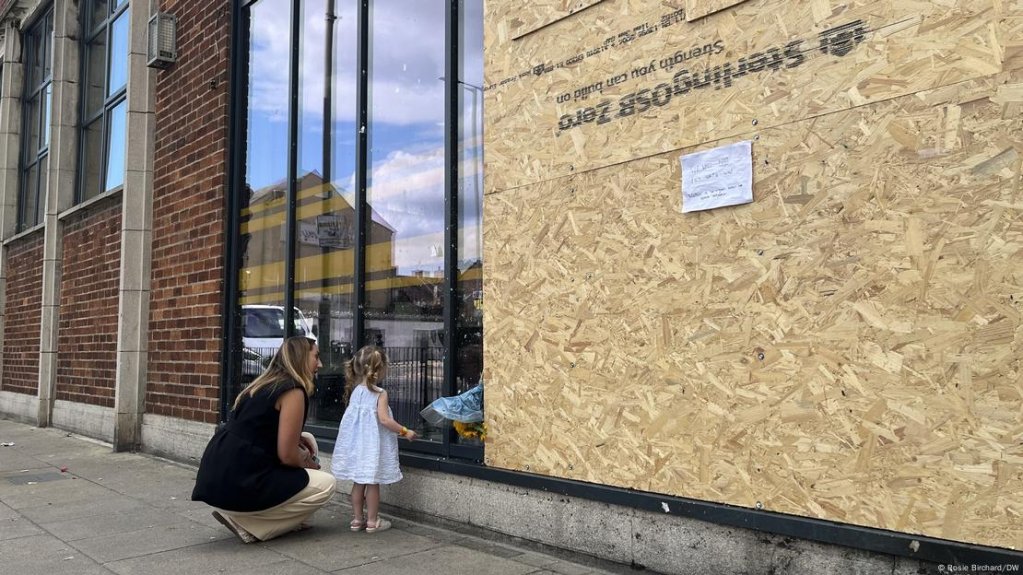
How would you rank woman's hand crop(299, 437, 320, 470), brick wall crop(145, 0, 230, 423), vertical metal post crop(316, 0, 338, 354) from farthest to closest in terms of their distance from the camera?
brick wall crop(145, 0, 230, 423)
vertical metal post crop(316, 0, 338, 354)
woman's hand crop(299, 437, 320, 470)

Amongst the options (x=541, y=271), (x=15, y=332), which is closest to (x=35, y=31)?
(x=15, y=332)

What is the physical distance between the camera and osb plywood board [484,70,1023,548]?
310 centimetres

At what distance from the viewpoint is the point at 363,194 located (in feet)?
22.1

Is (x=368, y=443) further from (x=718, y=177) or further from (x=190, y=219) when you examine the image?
(x=190, y=219)

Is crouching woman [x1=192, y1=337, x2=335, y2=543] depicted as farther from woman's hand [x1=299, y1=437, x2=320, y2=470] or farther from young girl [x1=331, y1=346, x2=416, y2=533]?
young girl [x1=331, y1=346, x2=416, y2=533]

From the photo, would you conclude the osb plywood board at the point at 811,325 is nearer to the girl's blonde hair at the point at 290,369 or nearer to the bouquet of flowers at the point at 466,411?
the bouquet of flowers at the point at 466,411

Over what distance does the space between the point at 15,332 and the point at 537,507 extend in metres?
12.7

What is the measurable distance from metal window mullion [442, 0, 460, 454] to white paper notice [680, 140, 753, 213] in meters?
2.08

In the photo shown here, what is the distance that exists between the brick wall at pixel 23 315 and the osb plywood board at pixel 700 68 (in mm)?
10728

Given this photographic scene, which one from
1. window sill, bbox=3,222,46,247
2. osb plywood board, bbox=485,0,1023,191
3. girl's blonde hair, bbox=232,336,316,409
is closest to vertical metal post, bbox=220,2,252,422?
girl's blonde hair, bbox=232,336,316,409

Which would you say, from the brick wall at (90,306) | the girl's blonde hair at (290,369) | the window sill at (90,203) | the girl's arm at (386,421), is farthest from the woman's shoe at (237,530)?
the window sill at (90,203)

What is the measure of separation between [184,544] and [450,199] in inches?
114

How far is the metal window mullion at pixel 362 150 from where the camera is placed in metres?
6.55

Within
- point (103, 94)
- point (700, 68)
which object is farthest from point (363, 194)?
point (103, 94)
